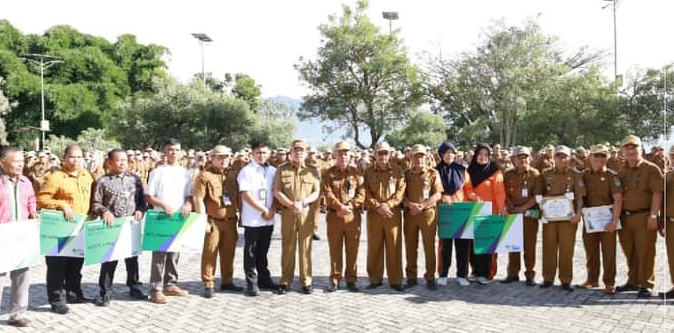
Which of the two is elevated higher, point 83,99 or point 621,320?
point 83,99

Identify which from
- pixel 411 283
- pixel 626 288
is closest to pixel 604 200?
pixel 626 288

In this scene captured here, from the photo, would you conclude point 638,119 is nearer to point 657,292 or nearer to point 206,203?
point 657,292

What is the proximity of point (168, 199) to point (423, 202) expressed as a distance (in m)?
3.37

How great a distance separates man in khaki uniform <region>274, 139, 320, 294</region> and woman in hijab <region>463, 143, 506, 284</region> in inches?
90.0

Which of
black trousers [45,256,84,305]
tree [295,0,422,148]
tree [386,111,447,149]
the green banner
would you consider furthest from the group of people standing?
tree [386,111,447,149]

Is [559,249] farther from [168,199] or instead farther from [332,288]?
[168,199]

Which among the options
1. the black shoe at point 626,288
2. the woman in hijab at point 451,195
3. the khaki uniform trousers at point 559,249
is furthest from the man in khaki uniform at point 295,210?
the black shoe at point 626,288

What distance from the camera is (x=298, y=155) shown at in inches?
288

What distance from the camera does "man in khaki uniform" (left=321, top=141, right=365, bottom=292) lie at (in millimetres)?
7488

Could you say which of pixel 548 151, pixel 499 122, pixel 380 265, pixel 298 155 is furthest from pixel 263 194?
pixel 499 122

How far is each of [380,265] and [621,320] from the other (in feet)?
9.87

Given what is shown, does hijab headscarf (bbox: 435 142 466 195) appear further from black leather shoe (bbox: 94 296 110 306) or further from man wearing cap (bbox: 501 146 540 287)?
black leather shoe (bbox: 94 296 110 306)

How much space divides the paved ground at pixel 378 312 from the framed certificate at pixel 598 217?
2.82 ft

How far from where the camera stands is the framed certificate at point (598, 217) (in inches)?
282
